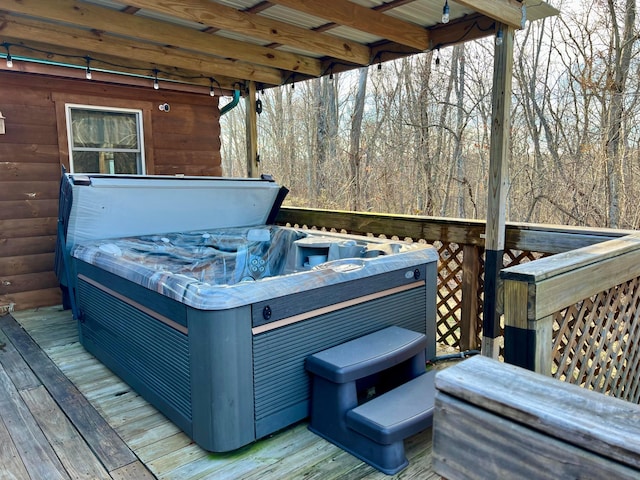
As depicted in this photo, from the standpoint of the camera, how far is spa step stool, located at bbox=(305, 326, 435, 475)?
1.97m

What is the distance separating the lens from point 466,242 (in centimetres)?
324

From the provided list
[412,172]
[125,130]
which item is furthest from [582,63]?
[125,130]

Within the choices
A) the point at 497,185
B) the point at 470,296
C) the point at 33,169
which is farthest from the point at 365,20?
the point at 33,169

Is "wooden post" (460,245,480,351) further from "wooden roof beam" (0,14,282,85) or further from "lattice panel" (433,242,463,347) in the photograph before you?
"wooden roof beam" (0,14,282,85)

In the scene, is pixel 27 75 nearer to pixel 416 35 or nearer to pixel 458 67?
pixel 416 35

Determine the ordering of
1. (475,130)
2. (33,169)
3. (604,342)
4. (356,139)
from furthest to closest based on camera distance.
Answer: (356,139) < (475,130) < (33,169) < (604,342)

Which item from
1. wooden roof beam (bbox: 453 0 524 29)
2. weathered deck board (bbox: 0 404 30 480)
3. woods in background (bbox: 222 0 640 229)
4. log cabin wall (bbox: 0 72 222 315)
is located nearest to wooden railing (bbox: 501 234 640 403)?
wooden roof beam (bbox: 453 0 524 29)

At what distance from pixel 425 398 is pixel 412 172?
729cm

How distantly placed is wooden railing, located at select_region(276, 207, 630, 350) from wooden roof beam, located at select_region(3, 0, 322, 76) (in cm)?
151

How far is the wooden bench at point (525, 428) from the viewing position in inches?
26.8

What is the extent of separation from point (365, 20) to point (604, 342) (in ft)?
7.49

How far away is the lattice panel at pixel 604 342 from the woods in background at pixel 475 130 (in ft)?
15.3

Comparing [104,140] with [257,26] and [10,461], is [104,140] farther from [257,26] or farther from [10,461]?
[10,461]

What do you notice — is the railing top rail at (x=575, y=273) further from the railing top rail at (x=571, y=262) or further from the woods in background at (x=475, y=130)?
the woods in background at (x=475, y=130)
